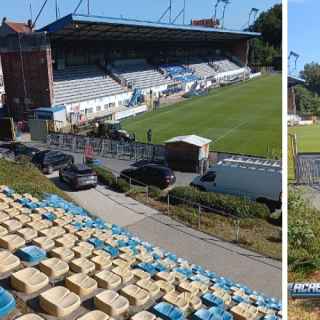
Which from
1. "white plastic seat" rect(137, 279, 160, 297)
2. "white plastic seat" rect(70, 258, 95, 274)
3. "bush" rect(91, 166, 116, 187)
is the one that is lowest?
"bush" rect(91, 166, 116, 187)

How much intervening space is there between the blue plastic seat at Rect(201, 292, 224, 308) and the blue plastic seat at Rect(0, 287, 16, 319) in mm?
1632

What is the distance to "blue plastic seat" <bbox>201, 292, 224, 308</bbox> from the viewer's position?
396 centimetres

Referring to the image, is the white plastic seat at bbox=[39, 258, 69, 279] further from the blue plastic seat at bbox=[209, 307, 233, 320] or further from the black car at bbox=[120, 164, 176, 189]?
the black car at bbox=[120, 164, 176, 189]

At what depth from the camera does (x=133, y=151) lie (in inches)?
412

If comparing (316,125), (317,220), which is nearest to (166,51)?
(316,125)

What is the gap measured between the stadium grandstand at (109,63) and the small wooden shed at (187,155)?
9.04ft

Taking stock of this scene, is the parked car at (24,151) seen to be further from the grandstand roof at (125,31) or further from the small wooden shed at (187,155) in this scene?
the grandstand roof at (125,31)

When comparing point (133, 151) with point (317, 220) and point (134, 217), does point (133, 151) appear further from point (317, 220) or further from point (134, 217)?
point (317, 220)

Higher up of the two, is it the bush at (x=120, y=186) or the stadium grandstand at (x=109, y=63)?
the stadium grandstand at (x=109, y=63)

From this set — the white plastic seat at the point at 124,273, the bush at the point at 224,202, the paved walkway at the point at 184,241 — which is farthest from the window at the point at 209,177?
the white plastic seat at the point at 124,273

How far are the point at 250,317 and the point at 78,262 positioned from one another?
155cm

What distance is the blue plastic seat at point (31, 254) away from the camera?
13.2 feet

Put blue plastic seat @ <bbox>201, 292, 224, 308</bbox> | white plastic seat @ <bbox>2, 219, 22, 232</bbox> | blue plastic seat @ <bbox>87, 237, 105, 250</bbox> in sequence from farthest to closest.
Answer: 1. blue plastic seat @ <bbox>87, 237, 105, 250</bbox>
2. white plastic seat @ <bbox>2, 219, 22, 232</bbox>
3. blue plastic seat @ <bbox>201, 292, 224, 308</bbox>

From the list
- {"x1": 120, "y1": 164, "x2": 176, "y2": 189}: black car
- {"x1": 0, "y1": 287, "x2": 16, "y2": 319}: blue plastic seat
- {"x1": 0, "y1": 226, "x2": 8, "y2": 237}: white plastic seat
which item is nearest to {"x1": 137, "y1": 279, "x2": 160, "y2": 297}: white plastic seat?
{"x1": 0, "y1": 287, "x2": 16, "y2": 319}: blue plastic seat
